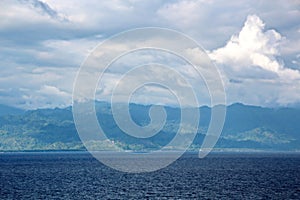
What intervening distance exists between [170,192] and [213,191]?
55.7ft

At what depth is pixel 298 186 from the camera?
188 metres

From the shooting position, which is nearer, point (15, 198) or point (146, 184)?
point (15, 198)

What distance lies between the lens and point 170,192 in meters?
165

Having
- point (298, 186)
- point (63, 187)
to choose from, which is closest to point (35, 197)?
point (63, 187)

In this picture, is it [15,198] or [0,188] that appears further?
[0,188]

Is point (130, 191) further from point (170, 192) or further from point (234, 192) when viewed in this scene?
point (234, 192)

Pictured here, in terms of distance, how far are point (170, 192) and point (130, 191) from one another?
49.7 feet

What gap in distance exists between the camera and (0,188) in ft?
600

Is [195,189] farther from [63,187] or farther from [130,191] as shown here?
[63,187]

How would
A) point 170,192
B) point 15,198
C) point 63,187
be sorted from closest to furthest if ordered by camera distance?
point 15,198, point 170,192, point 63,187

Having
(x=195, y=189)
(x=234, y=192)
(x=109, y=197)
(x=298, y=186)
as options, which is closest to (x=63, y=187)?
(x=109, y=197)

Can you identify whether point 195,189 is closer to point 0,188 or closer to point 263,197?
point 263,197

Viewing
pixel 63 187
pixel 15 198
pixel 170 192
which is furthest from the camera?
pixel 63 187

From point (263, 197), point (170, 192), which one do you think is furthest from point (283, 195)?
point (170, 192)
